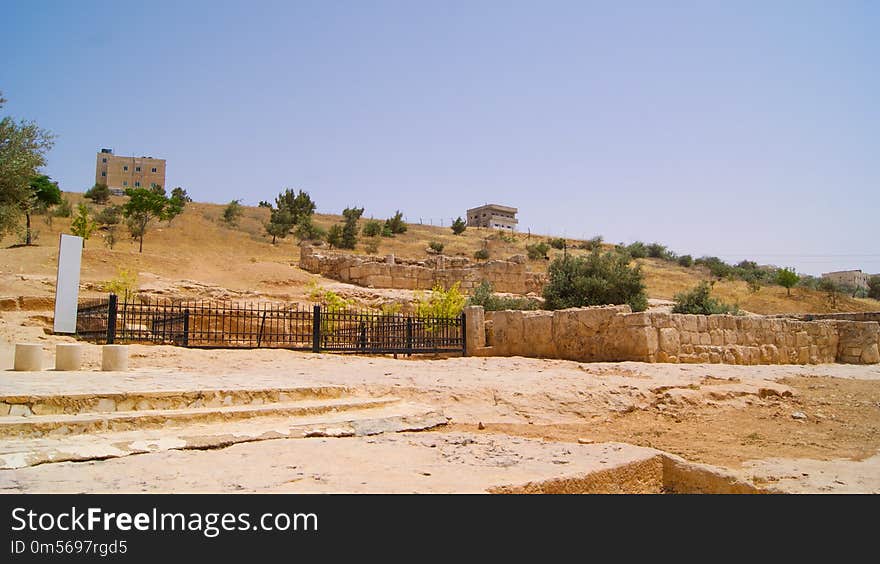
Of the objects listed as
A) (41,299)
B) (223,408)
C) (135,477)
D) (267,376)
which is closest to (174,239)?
(41,299)

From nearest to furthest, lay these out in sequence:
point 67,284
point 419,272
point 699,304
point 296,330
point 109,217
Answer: point 67,284
point 296,330
point 699,304
point 419,272
point 109,217

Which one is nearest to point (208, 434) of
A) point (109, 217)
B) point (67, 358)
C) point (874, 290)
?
point (67, 358)

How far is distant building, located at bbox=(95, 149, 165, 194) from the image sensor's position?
243 ft

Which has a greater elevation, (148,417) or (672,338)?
(672,338)

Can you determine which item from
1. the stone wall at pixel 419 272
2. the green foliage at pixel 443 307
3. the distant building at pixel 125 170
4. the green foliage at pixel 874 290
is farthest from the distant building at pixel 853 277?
the distant building at pixel 125 170

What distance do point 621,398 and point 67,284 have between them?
29.9 ft

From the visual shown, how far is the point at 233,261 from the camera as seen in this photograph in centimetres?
2905

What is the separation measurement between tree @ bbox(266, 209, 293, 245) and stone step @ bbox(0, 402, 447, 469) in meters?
37.0

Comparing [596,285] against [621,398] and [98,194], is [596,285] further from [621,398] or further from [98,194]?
[98,194]

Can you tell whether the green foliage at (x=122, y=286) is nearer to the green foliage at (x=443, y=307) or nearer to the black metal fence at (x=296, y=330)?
the black metal fence at (x=296, y=330)

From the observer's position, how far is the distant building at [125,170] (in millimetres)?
74188

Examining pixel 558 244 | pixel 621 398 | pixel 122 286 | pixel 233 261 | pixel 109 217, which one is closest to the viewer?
pixel 621 398
